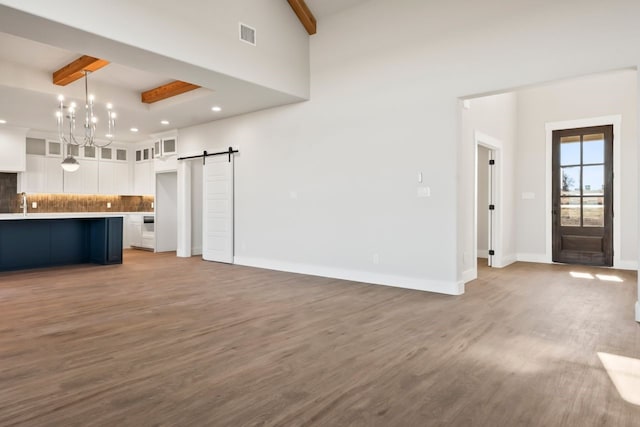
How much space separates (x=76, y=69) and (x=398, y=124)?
14.7ft

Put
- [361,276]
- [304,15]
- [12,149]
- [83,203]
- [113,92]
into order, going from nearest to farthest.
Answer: [361,276] < [304,15] < [113,92] < [12,149] < [83,203]

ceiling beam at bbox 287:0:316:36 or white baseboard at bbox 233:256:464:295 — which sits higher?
ceiling beam at bbox 287:0:316:36

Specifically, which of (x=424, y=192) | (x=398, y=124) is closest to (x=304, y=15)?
(x=398, y=124)

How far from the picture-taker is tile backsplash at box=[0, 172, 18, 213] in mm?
8812

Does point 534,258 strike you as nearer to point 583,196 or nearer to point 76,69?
point 583,196

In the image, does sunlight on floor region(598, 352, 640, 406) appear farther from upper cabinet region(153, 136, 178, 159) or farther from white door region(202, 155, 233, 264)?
upper cabinet region(153, 136, 178, 159)

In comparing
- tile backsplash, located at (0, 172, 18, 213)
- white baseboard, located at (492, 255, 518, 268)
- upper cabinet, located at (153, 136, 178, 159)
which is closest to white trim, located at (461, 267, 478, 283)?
A: white baseboard, located at (492, 255, 518, 268)

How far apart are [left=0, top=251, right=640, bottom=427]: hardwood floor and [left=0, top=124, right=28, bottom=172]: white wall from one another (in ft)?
14.9

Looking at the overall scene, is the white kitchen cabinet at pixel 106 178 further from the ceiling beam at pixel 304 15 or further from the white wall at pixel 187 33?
the ceiling beam at pixel 304 15

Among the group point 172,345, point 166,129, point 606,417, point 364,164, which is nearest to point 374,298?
point 364,164

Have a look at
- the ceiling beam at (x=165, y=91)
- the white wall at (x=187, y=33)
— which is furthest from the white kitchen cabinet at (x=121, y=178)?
the white wall at (x=187, y=33)

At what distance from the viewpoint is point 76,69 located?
5.47 metres

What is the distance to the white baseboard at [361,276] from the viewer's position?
4.98 m

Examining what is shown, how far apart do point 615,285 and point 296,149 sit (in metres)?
5.01
